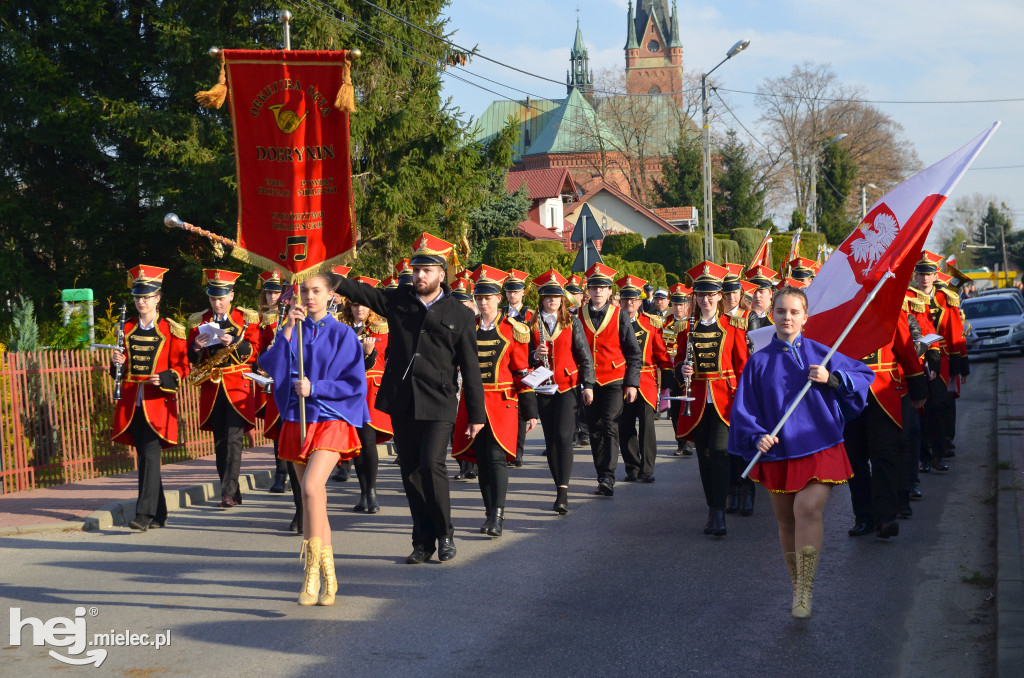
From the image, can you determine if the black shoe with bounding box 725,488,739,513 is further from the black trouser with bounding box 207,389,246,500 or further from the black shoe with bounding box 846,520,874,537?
the black trouser with bounding box 207,389,246,500

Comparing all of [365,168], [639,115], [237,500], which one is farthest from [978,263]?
[237,500]

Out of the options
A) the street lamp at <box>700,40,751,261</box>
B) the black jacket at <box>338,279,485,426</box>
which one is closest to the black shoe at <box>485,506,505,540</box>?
the black jacket at <box>338,279,485,426</box>

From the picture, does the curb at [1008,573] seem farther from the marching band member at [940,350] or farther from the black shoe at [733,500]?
the black shoe at [733,500]

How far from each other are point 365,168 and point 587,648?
20.8 m

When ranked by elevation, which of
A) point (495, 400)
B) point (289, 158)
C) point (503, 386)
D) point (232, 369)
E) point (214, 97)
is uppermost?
point (214, 97)

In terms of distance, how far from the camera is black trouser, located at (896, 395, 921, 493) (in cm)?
880

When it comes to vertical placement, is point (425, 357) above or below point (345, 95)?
below

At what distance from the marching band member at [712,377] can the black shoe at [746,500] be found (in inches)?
24.3

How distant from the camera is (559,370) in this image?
1024 centimetres

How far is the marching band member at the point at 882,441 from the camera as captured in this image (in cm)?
834

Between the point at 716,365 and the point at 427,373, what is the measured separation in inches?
117

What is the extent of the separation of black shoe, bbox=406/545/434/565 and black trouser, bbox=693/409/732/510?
7.63ft

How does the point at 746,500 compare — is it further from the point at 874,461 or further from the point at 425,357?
the point at 425,357

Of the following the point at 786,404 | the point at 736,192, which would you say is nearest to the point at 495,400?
the point at 786,404
